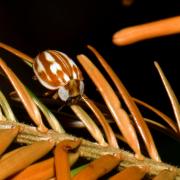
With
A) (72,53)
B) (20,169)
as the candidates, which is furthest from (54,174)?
(72,53)

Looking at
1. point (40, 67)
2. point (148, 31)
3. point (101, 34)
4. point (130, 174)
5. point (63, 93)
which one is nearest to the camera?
point (148, 31)

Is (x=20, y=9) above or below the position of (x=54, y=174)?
above

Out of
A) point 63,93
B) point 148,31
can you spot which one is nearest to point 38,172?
point 148,31

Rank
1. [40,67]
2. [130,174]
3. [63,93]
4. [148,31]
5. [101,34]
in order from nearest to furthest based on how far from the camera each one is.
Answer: [148,31] → [130,174] → [40,67] → [63,93] → [101,34]

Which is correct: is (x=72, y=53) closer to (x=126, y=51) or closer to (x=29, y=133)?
(x=126, y=51)

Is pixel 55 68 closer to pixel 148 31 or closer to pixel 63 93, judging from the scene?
pixel 63 93
